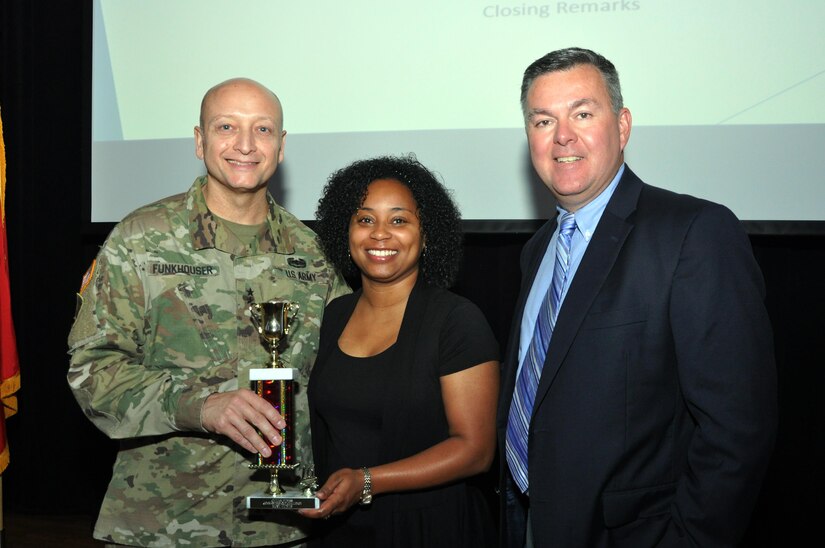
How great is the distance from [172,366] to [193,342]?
0.30 feet

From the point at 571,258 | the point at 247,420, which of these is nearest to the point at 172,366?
the point at 247,420

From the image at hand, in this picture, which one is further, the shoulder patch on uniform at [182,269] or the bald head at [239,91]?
the bald head at [239,91]

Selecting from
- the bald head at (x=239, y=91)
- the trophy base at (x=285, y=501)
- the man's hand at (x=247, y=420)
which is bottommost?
the trophy base at (x=285, y=501)

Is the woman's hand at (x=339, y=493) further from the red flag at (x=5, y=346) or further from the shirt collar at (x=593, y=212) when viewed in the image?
the red flag at (x=5, y=346)

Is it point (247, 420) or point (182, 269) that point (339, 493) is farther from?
point (182, 269)

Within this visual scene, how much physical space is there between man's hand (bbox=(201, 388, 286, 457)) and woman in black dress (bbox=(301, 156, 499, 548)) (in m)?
0.20

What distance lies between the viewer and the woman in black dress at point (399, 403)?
2174mm

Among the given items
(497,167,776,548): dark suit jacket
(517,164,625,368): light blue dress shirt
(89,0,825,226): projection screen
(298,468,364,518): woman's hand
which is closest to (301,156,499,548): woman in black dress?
(298,468,364,518): woman's hand

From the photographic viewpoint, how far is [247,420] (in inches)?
82.7

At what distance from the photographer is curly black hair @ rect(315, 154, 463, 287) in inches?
100

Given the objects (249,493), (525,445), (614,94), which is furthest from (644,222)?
(249,493)

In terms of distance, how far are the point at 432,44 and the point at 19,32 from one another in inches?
99.4

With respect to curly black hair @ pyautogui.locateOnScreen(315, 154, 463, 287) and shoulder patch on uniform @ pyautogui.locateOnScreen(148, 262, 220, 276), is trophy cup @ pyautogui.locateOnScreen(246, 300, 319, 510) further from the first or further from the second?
curly black hair @ pyautogui.locateOnScreen(315, 154, 463, 287)

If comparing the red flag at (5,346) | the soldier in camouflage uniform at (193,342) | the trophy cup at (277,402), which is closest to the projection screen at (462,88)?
the red flag at (5,346)
